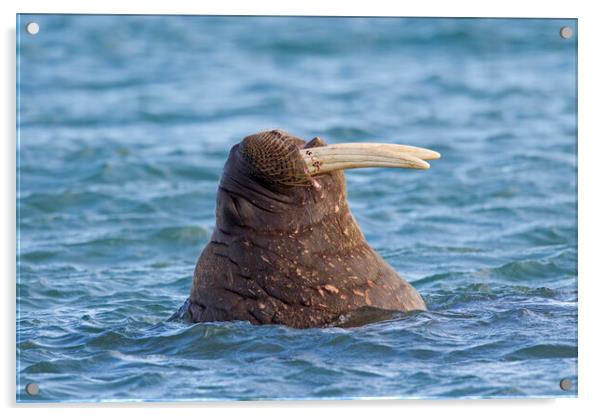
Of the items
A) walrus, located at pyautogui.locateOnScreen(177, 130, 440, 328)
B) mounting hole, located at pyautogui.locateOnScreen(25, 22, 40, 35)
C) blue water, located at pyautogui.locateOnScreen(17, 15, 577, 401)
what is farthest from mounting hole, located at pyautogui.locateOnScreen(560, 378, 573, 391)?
mounting hole, located at pyautogui.locateOnScreen(25, 22, 40, 35)

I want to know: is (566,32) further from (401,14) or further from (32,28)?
(32,28)

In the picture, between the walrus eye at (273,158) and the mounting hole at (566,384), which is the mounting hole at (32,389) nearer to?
the walrus eye at (273,158)

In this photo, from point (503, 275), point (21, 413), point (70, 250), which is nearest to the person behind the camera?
point (21, 413)

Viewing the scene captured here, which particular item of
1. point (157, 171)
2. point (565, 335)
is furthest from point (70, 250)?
point (565, 335)

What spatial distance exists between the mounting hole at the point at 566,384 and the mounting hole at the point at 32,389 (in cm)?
305

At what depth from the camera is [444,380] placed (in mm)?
8398

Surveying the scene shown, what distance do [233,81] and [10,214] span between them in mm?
9367

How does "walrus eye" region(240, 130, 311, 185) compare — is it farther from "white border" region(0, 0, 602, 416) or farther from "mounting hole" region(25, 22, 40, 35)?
"mounting hole" region(25, 22, 40, 35)

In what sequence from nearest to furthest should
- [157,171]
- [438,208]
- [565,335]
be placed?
[565,335] → [438,208] → [157,171]

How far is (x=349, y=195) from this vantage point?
50.3 ft

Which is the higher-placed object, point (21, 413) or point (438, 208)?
point (438, 208)

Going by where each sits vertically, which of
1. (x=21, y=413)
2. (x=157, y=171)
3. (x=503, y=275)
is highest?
(x=157, y=171)

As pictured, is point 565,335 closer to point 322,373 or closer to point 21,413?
point 322,373

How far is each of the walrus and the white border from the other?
2.72 ft
